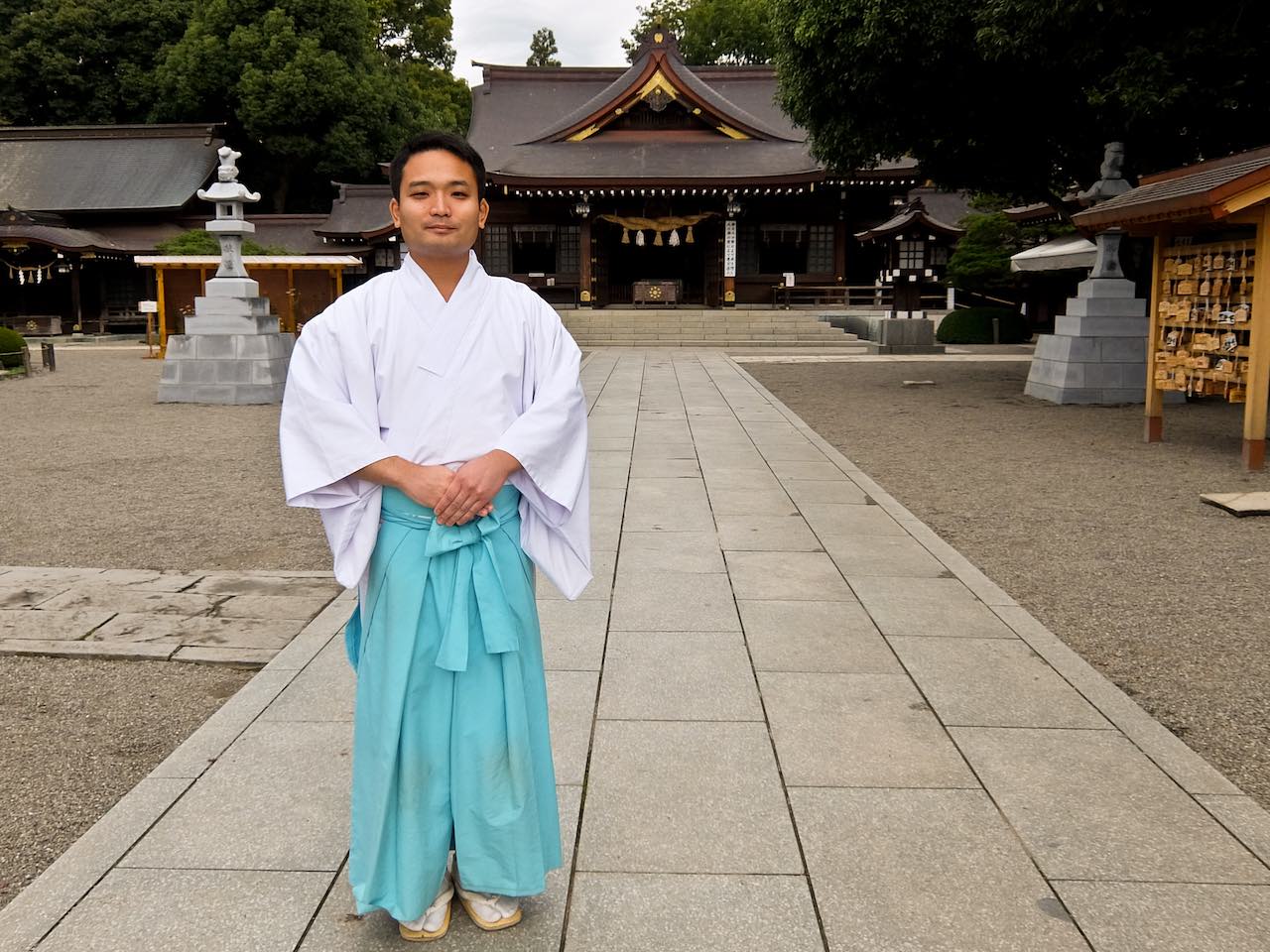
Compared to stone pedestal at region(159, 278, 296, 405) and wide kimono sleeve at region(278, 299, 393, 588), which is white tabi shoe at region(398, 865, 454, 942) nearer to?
wide kimono sleeve at region(278, 299, 393, 588)

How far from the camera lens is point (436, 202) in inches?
86.0

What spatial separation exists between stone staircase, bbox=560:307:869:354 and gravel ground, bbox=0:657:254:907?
19.3 m

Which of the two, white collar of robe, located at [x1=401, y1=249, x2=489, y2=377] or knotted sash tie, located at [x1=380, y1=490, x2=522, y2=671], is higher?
white collar of robe, located at [x1=401, y1=249, x2=489, y2=377]

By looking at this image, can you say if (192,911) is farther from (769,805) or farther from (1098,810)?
(1098,810)

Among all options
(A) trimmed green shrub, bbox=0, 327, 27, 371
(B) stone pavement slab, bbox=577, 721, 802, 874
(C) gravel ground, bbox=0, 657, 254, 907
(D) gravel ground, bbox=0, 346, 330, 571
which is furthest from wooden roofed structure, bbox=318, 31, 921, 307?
(B) stone pavement slab, bbox=577, 721, 802, 874

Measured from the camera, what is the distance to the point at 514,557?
226 centimetres

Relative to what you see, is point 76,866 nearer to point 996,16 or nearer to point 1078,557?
point 1078,557

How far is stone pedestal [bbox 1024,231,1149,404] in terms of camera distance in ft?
39.4

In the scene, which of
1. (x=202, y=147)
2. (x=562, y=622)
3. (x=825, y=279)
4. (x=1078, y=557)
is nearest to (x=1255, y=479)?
(x=1078, y=557)

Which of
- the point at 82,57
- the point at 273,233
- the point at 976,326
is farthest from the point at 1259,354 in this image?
the point at 82,57

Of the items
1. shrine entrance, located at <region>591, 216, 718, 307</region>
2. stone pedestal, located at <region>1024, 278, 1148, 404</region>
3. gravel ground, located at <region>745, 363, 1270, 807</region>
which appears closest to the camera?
gravel ground, located at <region>745, 363, 1270, 807</region>

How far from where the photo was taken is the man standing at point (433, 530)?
2148 mm

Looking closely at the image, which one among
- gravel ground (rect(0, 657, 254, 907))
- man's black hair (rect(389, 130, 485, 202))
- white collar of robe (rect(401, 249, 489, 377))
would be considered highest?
man's black hair (rect(389, 130, 485, 202))

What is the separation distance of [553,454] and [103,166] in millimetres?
37002
